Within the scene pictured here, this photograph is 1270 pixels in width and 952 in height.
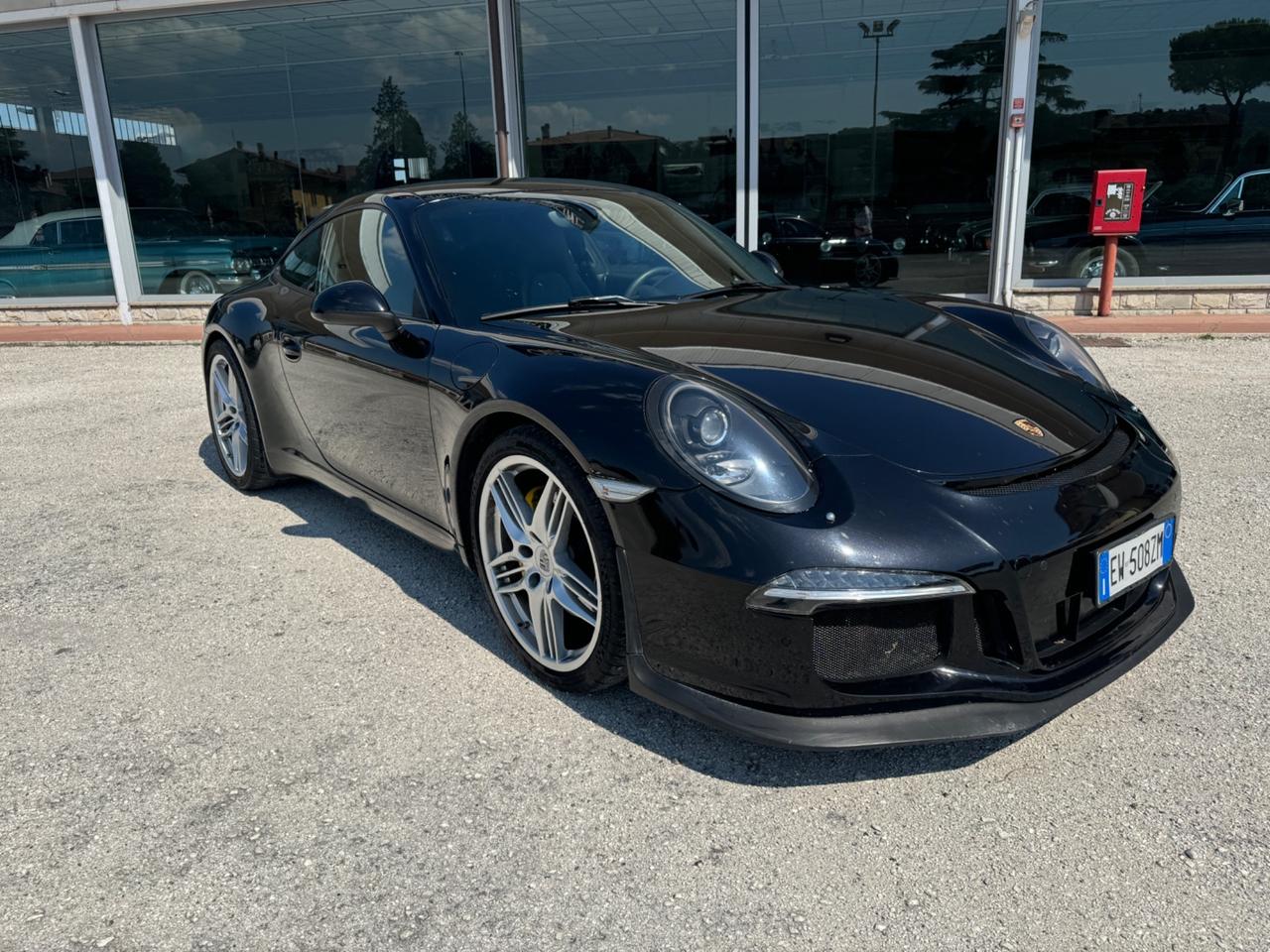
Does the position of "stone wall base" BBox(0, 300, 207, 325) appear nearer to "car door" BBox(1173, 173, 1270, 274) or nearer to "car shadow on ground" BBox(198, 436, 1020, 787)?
"car shadow on ground" BBox(198, 436, 1020, 787)

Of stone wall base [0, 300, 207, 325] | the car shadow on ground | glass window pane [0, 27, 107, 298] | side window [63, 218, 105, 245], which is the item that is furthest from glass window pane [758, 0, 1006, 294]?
glass window pane [0, 27, 107, 298]

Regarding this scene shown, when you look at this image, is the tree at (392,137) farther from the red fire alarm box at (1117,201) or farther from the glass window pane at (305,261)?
the glass window pane at (305,261)

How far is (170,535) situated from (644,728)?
253 centimetres

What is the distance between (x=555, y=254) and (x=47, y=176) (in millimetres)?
11698

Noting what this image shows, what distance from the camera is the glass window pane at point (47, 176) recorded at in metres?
11.7

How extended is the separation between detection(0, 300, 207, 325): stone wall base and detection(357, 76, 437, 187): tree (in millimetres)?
2732

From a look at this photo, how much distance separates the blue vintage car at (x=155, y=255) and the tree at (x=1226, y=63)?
32.9 ft

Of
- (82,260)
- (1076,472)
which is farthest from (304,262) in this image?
(82,260)

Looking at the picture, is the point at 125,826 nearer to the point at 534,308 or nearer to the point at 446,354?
the point at 446,354

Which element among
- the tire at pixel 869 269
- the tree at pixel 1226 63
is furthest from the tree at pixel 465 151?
the tree at pixel 1226 63

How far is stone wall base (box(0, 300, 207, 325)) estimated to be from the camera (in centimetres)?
1153

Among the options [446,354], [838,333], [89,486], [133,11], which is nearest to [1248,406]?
[838,333]

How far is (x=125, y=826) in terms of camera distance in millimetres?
2059

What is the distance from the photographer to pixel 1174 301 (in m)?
9.13
